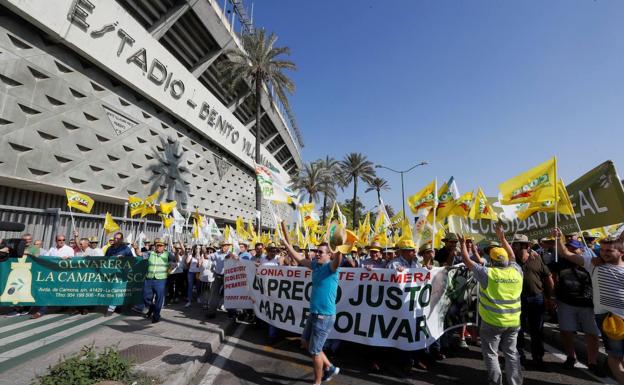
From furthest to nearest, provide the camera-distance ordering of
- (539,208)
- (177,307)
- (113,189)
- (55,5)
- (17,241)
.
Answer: (113,189)
(55,5)
(177,307)
(17,241)
(539,208)

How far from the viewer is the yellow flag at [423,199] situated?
283 inches

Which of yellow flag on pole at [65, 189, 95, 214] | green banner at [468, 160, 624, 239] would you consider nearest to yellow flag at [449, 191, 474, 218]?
green banner at [468, 160, 624, 239]

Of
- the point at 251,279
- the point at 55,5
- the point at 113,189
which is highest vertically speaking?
the point at 55,5

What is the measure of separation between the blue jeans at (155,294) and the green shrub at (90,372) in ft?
11.9

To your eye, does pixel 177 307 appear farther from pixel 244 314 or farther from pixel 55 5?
pixel 55 5

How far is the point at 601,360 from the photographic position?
5.28 meters

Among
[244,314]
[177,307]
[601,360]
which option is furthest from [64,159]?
[601,360]

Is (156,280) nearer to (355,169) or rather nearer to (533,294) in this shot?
(533,294)

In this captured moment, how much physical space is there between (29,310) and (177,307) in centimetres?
323

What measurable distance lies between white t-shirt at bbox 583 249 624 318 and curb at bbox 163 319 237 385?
202 inches

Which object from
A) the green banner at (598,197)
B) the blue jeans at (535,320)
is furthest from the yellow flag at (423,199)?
the blue jeans at (535,320)

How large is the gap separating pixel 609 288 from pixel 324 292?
3343 millimetres

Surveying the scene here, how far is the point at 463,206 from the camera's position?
888cm

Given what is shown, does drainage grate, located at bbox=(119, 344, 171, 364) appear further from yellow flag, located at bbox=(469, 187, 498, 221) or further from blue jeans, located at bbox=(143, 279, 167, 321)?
yellow flag, located at bbox=(469, 187, 498, 221)
